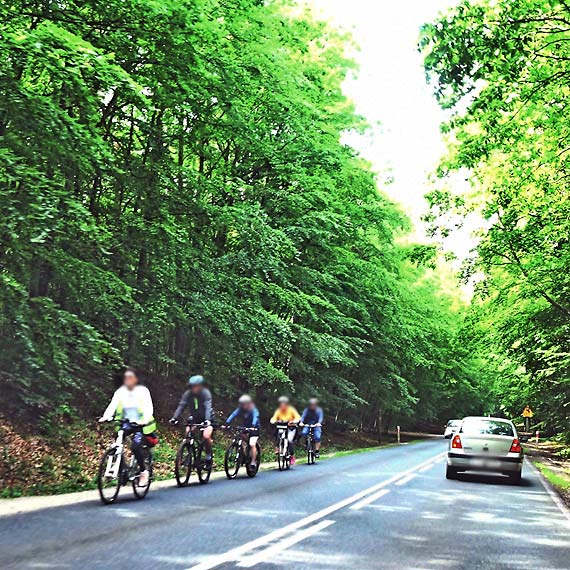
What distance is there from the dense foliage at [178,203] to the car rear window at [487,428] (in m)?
6.49

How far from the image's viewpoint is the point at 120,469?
10.8m

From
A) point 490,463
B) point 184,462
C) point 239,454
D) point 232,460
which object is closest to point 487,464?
point 490,463

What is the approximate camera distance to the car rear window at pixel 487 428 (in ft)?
56.9

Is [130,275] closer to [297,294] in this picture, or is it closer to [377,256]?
[297,294]

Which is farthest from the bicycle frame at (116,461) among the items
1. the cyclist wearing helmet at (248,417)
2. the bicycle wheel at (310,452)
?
the bicycle wheel at (310,452)

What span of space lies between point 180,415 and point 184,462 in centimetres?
90

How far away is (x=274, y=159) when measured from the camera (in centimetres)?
2303

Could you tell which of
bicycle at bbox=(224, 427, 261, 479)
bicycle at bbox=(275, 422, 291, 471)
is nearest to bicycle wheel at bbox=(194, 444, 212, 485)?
bicycle at bbox=(224, 427, 261, 479)

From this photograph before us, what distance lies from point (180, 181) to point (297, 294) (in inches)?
281

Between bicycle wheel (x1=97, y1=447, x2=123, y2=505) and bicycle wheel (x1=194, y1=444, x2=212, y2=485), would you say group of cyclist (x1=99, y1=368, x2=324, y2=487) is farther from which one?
bicycle wheel (x1=97, y1=447, x2=123, y2=505)

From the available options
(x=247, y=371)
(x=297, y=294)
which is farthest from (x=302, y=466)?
(x=297, y=294)

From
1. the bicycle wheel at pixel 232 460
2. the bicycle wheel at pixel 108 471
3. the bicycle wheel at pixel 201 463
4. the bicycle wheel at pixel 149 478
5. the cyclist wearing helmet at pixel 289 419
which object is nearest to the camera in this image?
the bicycle wheel at pixel 108 471

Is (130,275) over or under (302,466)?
over

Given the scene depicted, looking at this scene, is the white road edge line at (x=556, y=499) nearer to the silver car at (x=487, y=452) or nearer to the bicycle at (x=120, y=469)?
the silver car at (x=487, y=452)
